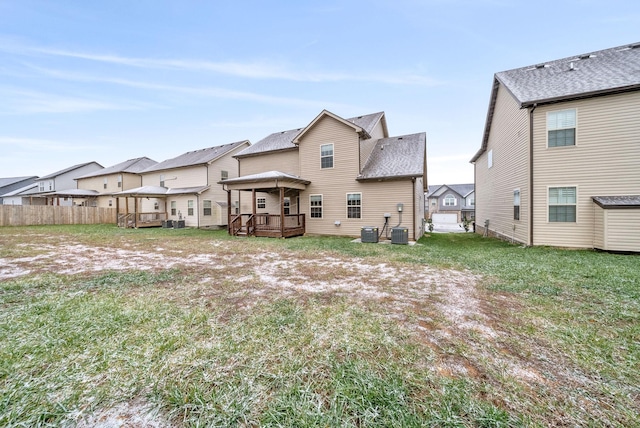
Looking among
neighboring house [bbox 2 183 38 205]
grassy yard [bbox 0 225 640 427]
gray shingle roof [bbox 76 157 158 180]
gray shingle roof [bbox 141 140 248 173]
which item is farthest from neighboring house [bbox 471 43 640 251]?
neighboring house [bbox 2 183 38 205]

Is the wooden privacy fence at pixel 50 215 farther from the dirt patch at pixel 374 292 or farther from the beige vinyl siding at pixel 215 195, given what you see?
the dirt patch at pixel 374 292

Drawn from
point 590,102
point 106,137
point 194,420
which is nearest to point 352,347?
point 194,420

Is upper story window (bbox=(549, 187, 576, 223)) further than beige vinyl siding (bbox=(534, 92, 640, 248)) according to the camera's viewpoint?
Yes

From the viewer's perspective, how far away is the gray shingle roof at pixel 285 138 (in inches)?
587

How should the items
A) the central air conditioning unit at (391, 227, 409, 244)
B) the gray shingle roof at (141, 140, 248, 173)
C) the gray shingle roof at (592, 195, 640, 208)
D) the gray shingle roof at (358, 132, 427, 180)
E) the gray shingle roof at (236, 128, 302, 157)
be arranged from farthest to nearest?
1. the gray shingle roof at (141, 140, 248, 173)
2. the gray shingle roof at (236, 128, 302, 157)
3. the gray shingle roof at (358, 132, 427, 180)
4. the central air conditioning unit at (391, 227, 409, 244)
5. the gray shingle roof at (592, 195, 640, 208)

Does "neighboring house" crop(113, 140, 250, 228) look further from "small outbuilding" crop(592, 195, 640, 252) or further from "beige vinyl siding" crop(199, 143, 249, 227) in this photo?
"small outbuilding" crop(592, 195, 640, 252)

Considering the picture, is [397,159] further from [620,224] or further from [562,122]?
[620,224]

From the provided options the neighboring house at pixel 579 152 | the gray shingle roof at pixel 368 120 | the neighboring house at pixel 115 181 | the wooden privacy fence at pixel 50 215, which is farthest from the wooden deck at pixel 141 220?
the neighboring house at pixel 579 152

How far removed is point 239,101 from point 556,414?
26169mm

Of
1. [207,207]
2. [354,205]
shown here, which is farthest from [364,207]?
[207,207]

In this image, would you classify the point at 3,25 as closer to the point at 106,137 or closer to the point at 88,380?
the point at 88,380

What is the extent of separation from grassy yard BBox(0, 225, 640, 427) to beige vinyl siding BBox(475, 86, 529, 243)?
18.4 feet

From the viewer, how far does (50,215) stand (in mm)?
21391

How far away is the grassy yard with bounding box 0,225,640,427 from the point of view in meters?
1.81
